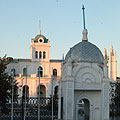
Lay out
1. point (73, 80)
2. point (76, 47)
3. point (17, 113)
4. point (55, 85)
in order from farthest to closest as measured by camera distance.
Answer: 1. point (55, 85)
2. point (17, 113)
3. point (76, 47)
4. point (73, 80)

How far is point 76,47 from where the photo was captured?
25.3 m

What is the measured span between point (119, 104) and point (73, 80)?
22415 mm

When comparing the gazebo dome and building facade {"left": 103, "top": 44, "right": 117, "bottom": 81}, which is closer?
the gazebo dome

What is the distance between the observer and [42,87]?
66750mm

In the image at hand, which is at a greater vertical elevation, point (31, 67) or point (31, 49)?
point (31, 49)

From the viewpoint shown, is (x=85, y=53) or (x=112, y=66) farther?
(x=112, y=66)

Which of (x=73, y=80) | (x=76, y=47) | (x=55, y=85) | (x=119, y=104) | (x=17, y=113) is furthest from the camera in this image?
(x=55, y=85)

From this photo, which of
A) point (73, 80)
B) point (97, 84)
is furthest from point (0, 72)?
point (97, 84)

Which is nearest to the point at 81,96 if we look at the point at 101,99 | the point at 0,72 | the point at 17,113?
the point at 101,99

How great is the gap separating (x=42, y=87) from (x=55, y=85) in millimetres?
5156

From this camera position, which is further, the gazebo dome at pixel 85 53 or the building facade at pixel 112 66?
the building facade at pixel 112 66

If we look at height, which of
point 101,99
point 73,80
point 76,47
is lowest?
point 101,99

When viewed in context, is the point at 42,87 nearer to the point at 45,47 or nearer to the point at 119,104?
the point at 45,47

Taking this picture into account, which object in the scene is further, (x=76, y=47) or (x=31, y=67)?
(x=31, y=67)
